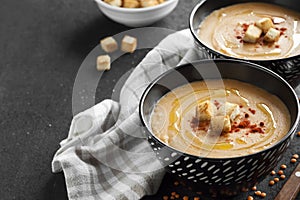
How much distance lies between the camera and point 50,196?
2.37 m

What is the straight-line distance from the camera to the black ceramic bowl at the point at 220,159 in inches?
79.2

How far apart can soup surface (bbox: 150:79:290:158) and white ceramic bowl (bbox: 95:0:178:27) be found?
88cm

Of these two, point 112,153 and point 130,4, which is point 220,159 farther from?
point 130,4

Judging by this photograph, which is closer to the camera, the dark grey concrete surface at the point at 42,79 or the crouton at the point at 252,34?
the dark grey concrete surface at the point at 42,79

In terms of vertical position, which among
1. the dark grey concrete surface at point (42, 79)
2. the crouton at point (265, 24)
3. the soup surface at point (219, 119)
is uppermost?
the crouton at point (265, 24)

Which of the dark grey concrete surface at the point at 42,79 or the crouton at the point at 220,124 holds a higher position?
the crouton at the point at 220,124

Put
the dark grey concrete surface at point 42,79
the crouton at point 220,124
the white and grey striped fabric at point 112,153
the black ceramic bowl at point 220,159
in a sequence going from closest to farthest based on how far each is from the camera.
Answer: the black ceramic bowl at point 220,159, the crouton at point 220,124, the white and grey striped fabric at point 112,153, the dark grey concrete surface at point 42,79

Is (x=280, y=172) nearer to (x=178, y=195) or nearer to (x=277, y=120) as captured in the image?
(x=277, y=120)

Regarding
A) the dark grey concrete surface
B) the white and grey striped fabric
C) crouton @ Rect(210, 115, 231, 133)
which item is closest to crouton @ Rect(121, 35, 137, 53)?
the dark grey concrete surface

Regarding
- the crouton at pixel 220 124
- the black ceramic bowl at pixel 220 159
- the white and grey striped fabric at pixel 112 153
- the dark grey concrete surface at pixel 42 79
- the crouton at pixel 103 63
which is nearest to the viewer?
the black ceramic bowl at pixel 220 159

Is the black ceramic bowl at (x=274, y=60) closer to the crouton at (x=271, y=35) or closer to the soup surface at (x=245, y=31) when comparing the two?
the soup surface at (x=245, y=31)

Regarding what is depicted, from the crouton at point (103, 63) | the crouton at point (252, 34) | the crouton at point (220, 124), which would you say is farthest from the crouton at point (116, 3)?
the crouton at point (220, 124)

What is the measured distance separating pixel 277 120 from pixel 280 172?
259 mm

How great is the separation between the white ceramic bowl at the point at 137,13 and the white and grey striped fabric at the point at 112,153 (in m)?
0.47
